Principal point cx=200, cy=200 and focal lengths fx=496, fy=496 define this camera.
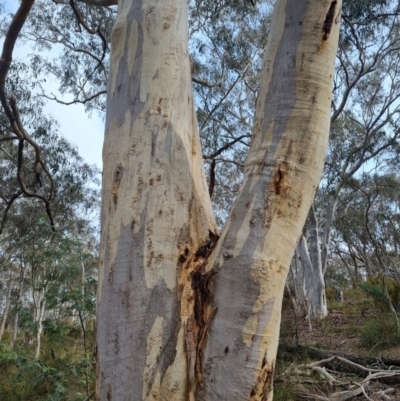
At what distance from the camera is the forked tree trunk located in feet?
3.68

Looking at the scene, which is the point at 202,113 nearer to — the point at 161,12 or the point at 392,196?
the point at 392,196

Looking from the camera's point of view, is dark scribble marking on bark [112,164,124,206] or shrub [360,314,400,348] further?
shrub [360,314,400,348]

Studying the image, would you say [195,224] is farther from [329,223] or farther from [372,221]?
[372,221]

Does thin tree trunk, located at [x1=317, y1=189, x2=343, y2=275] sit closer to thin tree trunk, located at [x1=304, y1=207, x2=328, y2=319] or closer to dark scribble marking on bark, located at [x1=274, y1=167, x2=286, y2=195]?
thin tree trunk, located at [x1=304, y1=207, x2=328, y2=319]

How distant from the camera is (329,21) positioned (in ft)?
4.45

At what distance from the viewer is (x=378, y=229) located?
17.2 meters

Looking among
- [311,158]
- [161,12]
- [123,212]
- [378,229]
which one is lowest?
[123,212]

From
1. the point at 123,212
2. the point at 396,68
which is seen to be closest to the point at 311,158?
the point at 123,212

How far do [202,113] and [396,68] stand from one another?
4.93 meters

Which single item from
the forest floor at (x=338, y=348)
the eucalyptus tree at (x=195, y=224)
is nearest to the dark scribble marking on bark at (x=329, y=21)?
the eucalyptus tree at (x=195, y=224)

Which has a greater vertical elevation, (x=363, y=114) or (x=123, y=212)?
(x=363, y=114)

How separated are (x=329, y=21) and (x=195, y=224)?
0.67m

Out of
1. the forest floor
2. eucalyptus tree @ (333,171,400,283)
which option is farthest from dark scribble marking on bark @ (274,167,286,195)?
eucalyptus tree @ (333,171,400,283)

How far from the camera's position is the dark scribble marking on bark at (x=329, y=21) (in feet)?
4.40
